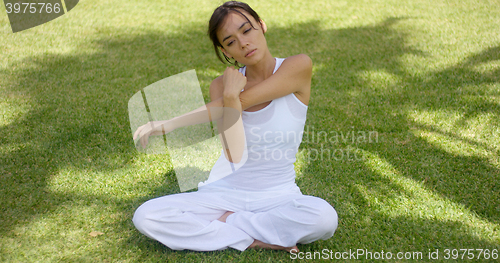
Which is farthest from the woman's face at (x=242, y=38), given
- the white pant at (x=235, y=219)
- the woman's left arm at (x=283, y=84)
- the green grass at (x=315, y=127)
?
the green grass at (x=315, y=127)

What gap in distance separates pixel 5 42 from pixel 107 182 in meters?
4.06

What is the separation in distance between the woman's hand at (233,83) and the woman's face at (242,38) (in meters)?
0.10

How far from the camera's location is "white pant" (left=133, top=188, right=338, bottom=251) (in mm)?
2195

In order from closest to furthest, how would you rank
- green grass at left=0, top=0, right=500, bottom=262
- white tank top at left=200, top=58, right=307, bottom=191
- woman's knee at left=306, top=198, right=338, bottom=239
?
woman's knee at left=306, top=198, right=338, bottom=239, white tank top at left=200, top=58, right=307, bottom=191, green grass at left=0, top=0, right=500, bottom=262

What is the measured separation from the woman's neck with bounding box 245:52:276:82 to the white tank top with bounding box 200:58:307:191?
4 centimetres

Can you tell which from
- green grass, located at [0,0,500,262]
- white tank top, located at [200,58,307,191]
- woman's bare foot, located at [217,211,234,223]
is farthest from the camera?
green grass, located at [0,0,500,262]

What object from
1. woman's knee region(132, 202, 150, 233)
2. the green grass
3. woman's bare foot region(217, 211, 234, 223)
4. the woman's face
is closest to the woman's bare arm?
the woman's face

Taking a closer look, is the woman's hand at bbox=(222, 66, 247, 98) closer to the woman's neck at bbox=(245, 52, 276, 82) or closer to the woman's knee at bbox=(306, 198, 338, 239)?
the woman's neck at bbox=(245, 52, 276, 82)

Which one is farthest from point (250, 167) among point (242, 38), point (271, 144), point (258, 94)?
point (242, 38)

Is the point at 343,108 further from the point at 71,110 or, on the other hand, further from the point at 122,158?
the point at 71,110

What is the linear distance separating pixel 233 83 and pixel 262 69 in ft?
0.86

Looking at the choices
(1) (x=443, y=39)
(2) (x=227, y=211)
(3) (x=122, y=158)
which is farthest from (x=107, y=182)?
(1) (x=443, y=39)

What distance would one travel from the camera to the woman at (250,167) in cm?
220

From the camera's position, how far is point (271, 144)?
2330 millimetres
